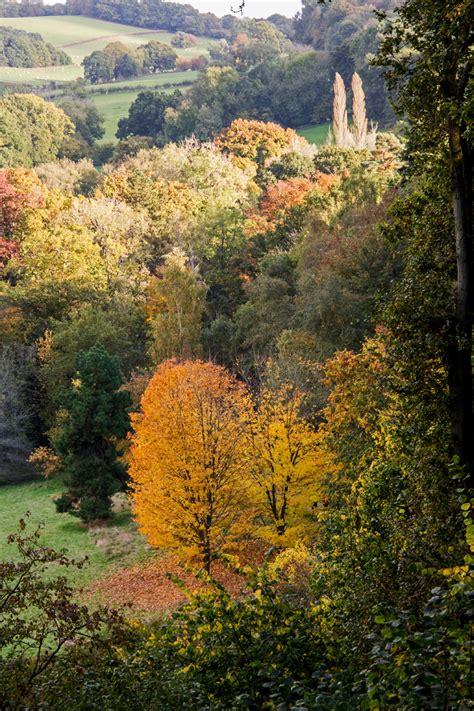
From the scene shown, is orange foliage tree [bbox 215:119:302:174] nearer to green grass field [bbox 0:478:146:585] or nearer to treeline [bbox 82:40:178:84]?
green grass field [bbox 0:478:146:585]

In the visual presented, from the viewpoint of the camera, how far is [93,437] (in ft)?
116

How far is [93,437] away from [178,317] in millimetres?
10233

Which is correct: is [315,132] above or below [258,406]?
above

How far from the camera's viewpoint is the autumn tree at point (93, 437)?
34.6 meters

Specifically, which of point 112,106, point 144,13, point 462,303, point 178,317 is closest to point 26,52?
point 112,106

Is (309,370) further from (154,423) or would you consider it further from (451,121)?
(451,121)

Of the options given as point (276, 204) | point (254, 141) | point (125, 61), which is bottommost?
point (276, 204)

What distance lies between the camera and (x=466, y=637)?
5621 mm

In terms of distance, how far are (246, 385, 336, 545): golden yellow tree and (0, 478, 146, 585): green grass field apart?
7956mm

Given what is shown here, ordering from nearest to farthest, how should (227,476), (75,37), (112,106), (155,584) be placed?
(227,476), (155,584), (112,106), (75,37)

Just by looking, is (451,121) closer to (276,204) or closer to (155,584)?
(155,584)

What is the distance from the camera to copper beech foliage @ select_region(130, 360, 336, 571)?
80.3ft

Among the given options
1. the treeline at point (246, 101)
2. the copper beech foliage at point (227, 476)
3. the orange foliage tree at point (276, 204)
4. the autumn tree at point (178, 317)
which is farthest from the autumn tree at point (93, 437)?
the treeline at point (246, 101)

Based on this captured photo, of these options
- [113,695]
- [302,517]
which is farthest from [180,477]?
[113,695]
